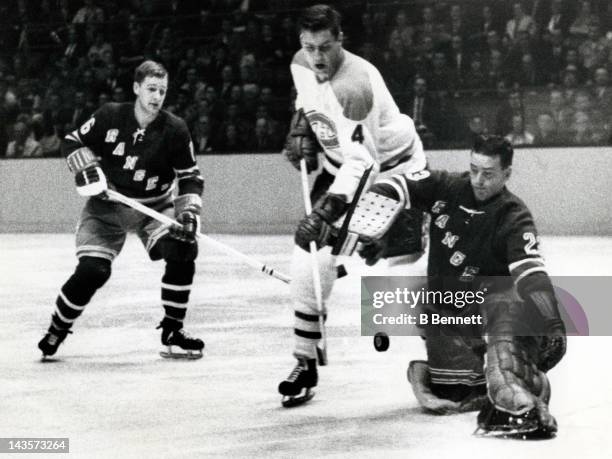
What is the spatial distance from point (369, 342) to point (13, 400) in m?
1.71

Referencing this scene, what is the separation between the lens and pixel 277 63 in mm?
12672

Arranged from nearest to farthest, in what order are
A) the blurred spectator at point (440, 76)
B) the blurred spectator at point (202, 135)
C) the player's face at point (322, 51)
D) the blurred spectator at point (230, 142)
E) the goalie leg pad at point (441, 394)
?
the goalie leg pad at point (441, 394), the player's face at point (322, 51), the blurred spectator at point (440, 76), the blurred spectator at point (230, 142), the blurred spectator at point (202, 135)

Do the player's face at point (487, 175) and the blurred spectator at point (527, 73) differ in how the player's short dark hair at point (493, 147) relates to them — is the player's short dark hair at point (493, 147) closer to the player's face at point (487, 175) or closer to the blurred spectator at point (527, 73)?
the player's face at point (487, 175)

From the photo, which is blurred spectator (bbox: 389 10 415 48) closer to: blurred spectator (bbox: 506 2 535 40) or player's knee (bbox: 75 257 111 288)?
blurred spectator (bbox: 506 2 535 40)

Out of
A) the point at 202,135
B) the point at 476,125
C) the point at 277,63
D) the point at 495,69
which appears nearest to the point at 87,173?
Result: the point at 476,125

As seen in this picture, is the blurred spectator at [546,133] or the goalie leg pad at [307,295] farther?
the blurred spectator at [546,133]

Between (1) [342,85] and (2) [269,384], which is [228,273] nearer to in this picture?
(2) [269,384]

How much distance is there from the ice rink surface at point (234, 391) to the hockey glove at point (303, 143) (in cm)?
82

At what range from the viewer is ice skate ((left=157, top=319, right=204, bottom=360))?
15.6 ft

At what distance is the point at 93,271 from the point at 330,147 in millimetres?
1468

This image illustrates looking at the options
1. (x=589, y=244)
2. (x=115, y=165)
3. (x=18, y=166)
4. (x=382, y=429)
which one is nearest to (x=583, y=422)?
(x=382, y=429)

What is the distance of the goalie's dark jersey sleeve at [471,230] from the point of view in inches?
128

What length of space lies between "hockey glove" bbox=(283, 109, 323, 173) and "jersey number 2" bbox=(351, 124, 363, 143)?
240mm

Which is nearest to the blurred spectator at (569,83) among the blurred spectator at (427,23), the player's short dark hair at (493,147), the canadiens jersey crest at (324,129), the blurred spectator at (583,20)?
the blurred spectator at (583,20)
